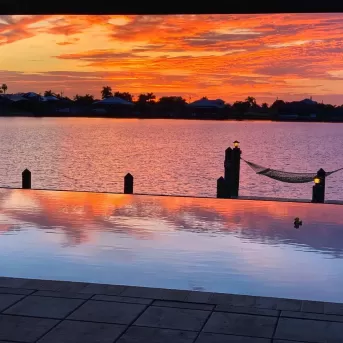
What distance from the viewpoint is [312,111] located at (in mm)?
111875

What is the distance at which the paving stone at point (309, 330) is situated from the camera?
3951 mm

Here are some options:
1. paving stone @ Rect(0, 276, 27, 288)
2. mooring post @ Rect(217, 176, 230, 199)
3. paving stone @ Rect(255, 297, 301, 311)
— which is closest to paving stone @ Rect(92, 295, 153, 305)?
paving stone @ Rect(0, 276, 27, 288)

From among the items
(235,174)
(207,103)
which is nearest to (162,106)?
(207,103)

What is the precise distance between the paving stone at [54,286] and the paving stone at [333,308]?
191 cm

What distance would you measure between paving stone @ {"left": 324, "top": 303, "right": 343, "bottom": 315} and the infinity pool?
0.67 metres

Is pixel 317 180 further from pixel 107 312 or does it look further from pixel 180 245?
pixel 107 312

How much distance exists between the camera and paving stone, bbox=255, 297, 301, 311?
4551 millimetres

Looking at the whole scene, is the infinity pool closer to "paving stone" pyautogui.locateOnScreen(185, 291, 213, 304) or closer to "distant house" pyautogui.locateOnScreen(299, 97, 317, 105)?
"paving stone" pyautogui.locateOnScreen(185, 291, 213, 304)

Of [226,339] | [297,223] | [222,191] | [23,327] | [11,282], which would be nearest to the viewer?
[226,339]

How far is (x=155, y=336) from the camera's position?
3986mm

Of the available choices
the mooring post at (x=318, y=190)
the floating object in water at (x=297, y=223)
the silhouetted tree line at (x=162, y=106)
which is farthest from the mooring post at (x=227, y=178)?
the silhouetted tree line at (x=162, y=106)

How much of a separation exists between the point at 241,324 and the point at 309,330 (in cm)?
45

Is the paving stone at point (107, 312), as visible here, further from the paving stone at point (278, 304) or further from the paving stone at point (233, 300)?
the paving stone at point (278, 304)
